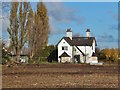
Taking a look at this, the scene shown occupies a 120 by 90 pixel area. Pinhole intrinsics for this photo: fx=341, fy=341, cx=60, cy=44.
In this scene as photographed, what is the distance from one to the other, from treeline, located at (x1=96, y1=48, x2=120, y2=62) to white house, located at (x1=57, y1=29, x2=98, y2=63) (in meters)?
2.86

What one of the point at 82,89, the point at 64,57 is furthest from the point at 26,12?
the point at 82,89

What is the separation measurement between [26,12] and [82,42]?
113 ft

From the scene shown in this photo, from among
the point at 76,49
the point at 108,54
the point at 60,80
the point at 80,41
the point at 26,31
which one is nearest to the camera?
the point at 60,80

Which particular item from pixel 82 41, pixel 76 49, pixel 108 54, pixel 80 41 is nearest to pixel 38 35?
pixel 76 49

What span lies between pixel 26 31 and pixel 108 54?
119 feet

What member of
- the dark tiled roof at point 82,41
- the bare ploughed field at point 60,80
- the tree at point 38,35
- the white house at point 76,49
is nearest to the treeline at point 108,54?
the white house at point 76,49

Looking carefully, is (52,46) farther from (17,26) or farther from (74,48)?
(17,26)

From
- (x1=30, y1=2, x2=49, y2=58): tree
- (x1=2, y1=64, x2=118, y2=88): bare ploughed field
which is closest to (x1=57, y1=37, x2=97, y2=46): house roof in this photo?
(x1=30, y1=2, x2=49, y2=58): tree

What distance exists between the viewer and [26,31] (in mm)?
62344

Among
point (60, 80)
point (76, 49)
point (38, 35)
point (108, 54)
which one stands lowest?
point (60, 80)

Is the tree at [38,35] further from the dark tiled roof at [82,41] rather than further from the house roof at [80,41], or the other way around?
the dark tiled roof at [82,41]

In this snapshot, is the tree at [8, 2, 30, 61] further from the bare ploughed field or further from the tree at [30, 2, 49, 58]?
the bare ploughed field

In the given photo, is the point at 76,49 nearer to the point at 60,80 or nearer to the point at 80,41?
the point at 80,41

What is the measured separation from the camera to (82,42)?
9506 centimetres
